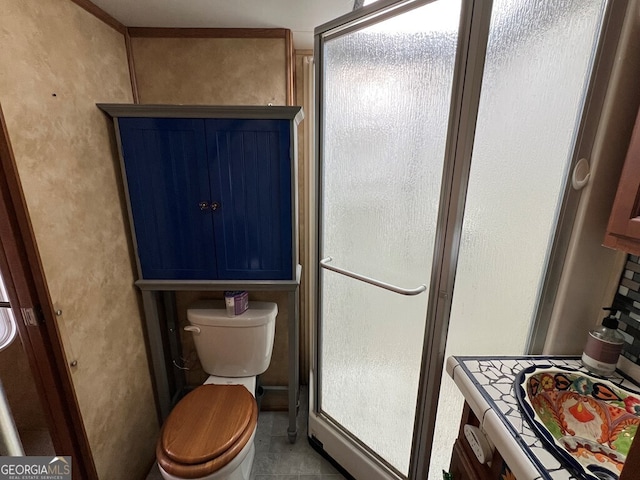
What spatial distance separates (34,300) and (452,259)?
1402 millimetres

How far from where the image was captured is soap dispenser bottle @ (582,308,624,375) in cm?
→ 75

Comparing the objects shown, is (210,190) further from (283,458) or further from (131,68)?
(283,458)

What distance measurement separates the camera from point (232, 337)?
1.48m

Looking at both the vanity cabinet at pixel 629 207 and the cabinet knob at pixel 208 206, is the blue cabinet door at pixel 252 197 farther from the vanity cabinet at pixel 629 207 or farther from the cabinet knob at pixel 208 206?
the vanity cabinet at pixel 629 207

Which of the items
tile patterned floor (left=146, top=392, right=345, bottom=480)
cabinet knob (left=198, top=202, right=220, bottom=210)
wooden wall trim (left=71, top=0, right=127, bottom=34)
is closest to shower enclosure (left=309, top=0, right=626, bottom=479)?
tile patterned floor (left=146, top=392, right=345, bottom=480)

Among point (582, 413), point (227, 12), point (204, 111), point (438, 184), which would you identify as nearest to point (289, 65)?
point (227, 12)

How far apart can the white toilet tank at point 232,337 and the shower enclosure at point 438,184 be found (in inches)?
14.2

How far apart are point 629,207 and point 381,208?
0.68m

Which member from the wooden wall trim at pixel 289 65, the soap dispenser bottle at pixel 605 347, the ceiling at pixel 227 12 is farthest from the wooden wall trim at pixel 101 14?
the soap dispenser bottle at pixel 605 347

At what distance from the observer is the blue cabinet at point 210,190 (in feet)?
3.98

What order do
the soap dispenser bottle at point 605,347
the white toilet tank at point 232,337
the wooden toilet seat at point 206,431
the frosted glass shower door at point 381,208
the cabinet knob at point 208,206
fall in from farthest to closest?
the white toilet tank at point 232,337
the cabinet knob at point 208,206
the wooden toilet seat at point 206,431
the frosted glass shower door at point 381,208
the soap dispenser bottle at point 605,347

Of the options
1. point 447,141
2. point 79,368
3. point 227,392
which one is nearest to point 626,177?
point 447,141

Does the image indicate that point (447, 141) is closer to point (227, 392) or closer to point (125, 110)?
point (125, 110)

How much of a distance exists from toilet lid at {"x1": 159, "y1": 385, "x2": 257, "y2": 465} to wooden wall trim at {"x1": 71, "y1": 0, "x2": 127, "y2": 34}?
1.68 meters
